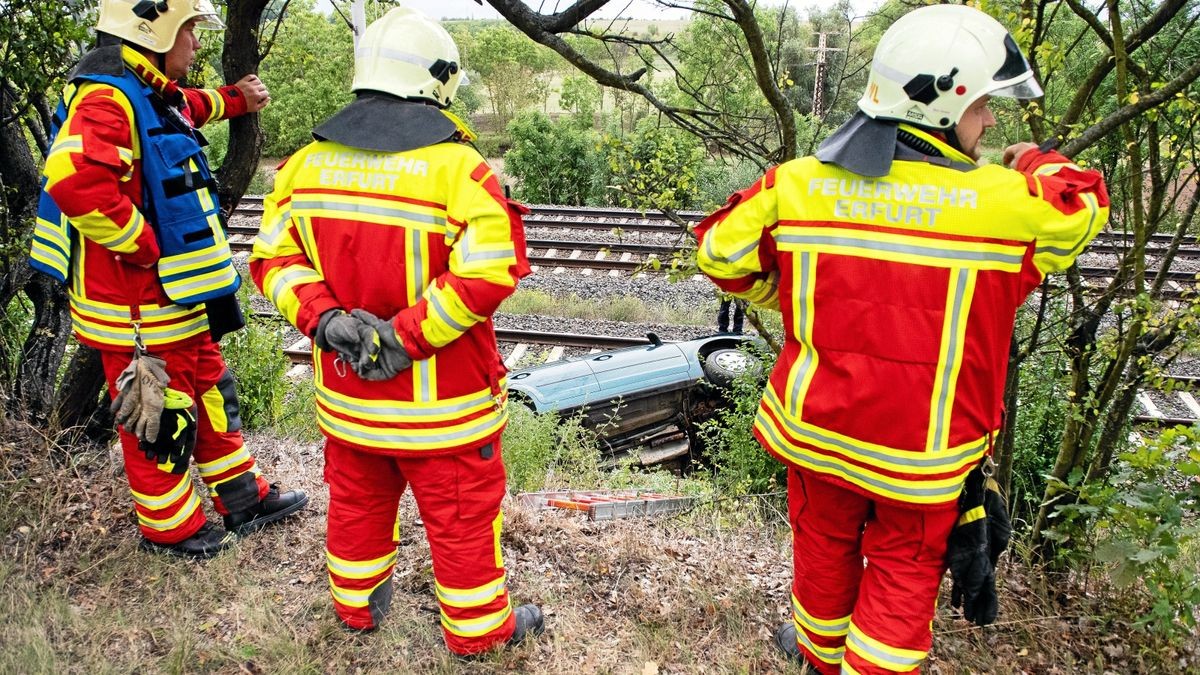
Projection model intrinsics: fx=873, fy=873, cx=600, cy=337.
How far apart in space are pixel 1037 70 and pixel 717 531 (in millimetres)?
2485

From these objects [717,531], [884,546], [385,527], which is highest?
[884,546]

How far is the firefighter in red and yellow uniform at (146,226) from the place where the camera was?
128 inches

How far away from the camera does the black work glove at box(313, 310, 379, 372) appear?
108 inches

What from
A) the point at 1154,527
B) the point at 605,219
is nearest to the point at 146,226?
the point at 1154,527

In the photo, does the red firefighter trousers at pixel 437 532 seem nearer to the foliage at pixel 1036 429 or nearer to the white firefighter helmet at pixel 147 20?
the white firefighter helmet at pixel 147 20

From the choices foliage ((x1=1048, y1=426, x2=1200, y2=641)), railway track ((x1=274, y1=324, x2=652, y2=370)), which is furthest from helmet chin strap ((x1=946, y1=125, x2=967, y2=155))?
railway track ((x1=274, y1=324, x2=652, y2=370))

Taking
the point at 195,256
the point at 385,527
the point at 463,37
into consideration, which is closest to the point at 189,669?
the point at 385,527

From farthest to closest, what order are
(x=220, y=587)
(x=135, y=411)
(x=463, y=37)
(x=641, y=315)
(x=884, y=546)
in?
1. (x=463, y=37)
2. (x=641, y=315)
3. (x=220, y=587)
4. (x=135, y=411)
5. (x=884, y=546)

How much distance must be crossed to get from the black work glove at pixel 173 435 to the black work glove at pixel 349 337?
1.08 m

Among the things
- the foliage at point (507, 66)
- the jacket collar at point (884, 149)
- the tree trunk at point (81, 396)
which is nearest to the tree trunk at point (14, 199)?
the tree trunk at point (81, 396)

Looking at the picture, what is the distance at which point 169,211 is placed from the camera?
11.5 feet

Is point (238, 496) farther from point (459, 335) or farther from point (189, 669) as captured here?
point (459, 335)

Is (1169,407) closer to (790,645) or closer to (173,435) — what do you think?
(790,645)

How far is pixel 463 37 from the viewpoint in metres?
30.9
